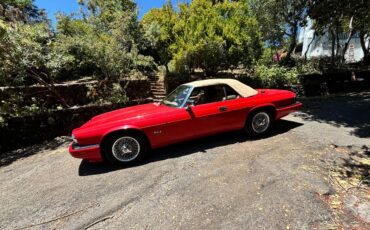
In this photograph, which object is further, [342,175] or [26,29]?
[26,29]

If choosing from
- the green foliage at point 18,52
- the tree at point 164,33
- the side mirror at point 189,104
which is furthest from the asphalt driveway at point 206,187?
the tree at point 164,33

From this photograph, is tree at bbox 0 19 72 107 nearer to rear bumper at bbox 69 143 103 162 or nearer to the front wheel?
rear bumper at bbox 69 143 103 162

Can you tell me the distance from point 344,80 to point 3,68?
14.0m

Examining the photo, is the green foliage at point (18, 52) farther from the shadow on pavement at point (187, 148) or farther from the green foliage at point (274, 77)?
the green foliage at point (274, 77)

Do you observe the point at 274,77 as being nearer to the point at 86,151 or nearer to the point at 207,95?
the point at 207,95

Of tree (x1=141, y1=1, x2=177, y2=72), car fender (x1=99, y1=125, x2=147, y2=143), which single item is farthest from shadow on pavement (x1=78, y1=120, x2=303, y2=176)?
tree (x1=141, y1=1, x2=177, y2=72)

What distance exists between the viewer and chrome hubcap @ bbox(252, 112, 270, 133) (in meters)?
5.23

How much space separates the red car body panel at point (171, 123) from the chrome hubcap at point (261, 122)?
223 millimetres

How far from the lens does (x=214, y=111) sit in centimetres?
479

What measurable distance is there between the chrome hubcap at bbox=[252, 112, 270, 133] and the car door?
1.15 ft

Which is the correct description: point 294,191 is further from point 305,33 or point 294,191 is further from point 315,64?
point 305,33

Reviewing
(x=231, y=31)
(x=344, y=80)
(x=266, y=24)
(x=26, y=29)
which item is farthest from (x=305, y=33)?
(x=26, y=29)

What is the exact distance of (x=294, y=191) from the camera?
321 cm

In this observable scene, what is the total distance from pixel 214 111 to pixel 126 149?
1.85m
